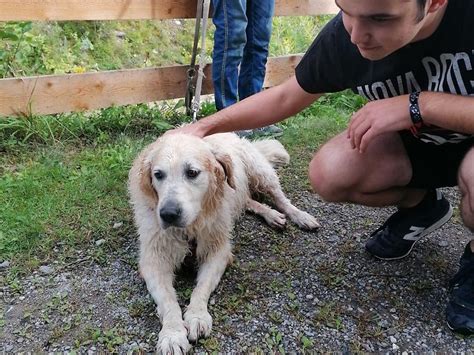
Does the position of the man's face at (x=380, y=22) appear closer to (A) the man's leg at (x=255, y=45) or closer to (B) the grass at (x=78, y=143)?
(B) the grass at (x=78, y=143)

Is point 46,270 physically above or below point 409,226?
below

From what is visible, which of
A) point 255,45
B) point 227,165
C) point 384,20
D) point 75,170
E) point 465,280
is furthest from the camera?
point 255,45

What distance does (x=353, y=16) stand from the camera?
1.65 metres

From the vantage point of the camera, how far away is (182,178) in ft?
8.23

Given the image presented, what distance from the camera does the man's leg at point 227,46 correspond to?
4020 millimetres

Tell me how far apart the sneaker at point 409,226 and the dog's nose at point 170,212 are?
114 centimetres

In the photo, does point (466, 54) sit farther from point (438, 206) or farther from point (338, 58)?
point (438, 206)

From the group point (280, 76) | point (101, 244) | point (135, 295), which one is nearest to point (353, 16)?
point (135, 295)

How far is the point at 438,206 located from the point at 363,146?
853 mm

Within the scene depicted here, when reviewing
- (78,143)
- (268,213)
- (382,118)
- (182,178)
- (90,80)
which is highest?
(382,118)

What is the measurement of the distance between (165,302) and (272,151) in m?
1.75

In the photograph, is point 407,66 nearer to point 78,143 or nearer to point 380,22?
point 380,22

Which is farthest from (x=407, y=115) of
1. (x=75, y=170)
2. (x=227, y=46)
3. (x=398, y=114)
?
(x=75, y=170)

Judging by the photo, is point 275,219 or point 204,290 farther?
point 275,219
